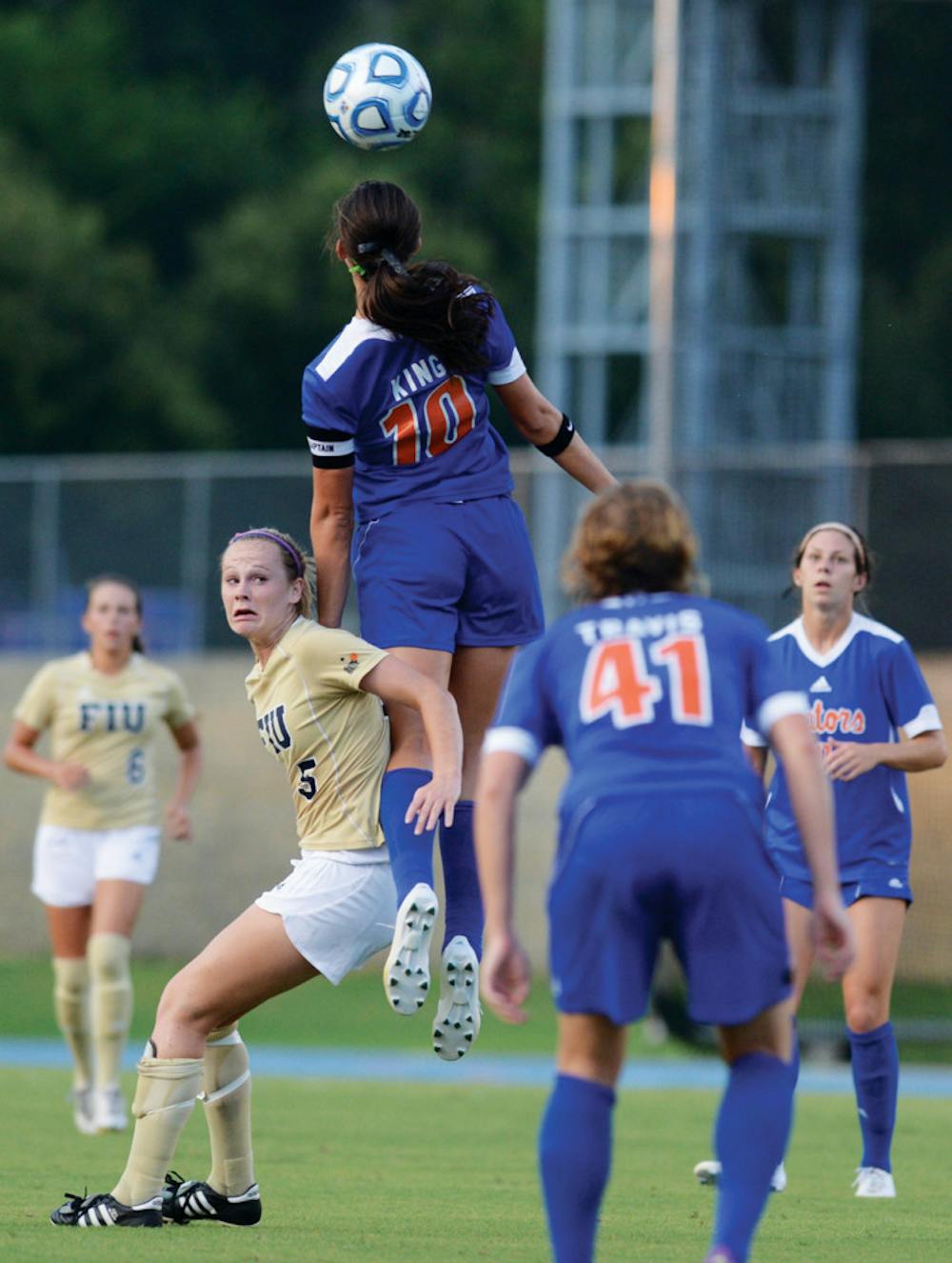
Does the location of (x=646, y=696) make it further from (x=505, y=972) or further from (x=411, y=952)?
(x=411, y=952)

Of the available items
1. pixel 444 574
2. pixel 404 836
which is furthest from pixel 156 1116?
pixel 444 574

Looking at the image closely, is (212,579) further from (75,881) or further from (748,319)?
(75,881)

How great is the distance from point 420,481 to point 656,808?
2263 millimetres

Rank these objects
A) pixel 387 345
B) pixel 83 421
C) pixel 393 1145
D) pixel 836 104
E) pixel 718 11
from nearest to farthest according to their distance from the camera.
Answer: pixel 387 345 → pixel 393 1145 → pixel 718 11 → pixel 836 104 → pixel 83 421

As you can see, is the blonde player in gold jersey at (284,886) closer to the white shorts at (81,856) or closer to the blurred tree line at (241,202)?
the white shorts at (81,856)

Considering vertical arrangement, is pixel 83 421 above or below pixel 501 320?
above

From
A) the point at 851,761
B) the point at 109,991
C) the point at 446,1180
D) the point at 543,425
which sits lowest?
the point at 446,1180

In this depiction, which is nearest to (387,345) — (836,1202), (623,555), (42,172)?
(623,555)

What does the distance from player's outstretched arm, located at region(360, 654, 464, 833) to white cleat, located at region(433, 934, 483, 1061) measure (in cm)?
48

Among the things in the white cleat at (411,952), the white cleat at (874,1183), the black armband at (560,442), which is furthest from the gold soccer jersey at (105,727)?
the white cleat at (411,952)

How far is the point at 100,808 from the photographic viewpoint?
11016 millimetres

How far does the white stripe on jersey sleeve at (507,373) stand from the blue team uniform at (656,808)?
82.6 inches

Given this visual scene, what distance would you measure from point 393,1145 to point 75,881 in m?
2.33

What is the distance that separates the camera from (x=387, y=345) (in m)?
6.64
